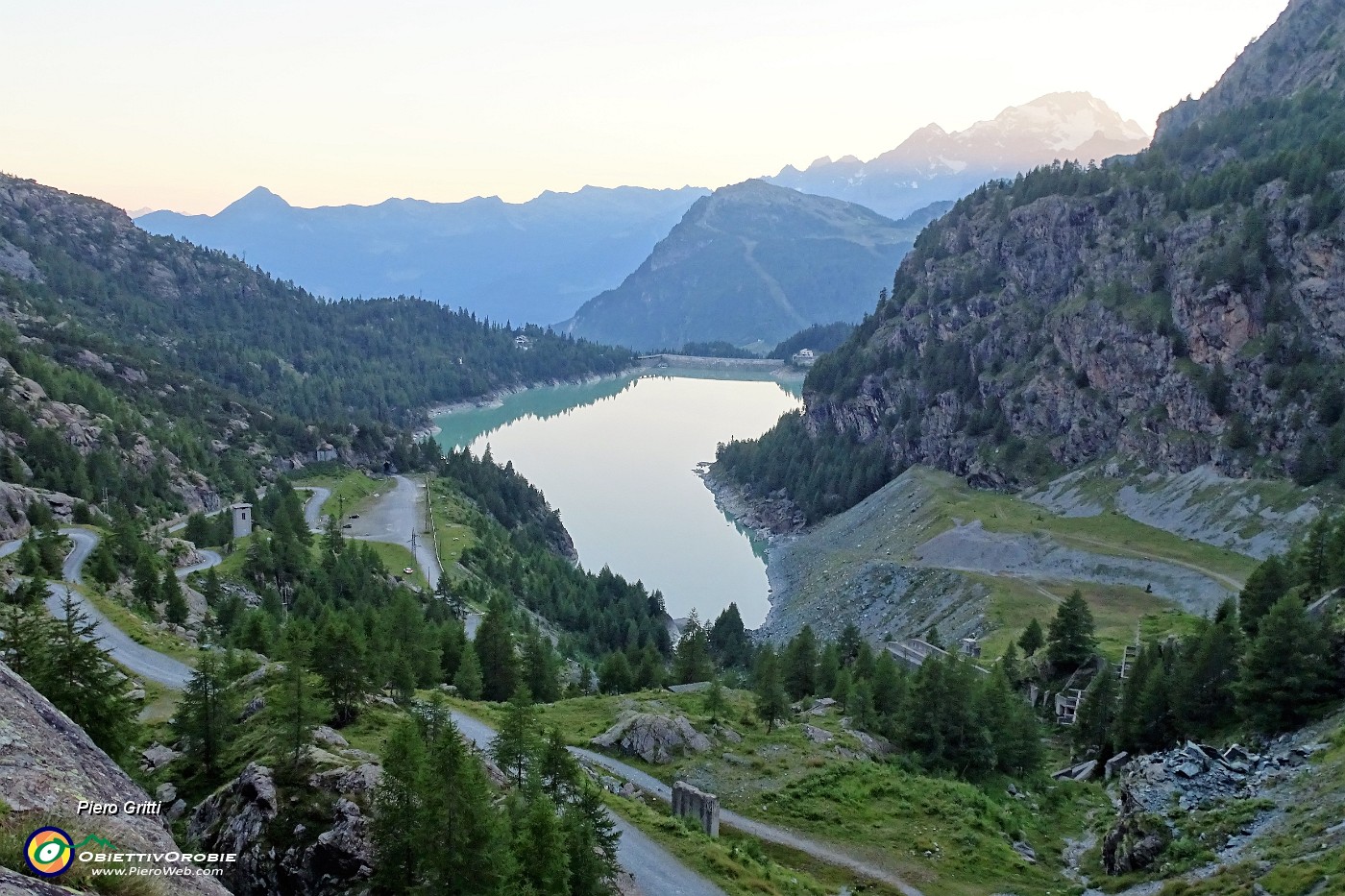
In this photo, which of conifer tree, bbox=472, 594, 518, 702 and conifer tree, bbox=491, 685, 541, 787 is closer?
conifer tree, bbox=491, 685, 541, 787

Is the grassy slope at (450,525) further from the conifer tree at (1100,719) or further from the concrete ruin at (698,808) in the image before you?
the concrete ruin at (698,808)

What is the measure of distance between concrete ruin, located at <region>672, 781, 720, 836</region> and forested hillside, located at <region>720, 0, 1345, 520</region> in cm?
8865

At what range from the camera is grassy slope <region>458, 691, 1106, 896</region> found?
32938mm

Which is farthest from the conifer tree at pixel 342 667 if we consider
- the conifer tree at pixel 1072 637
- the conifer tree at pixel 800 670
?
the conifer tree at pixel 1072 637

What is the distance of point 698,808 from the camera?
3278 centimetres

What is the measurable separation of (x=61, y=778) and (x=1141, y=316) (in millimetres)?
141783

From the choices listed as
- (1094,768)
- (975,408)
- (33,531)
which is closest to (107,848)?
(1094,768)

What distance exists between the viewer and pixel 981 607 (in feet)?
283

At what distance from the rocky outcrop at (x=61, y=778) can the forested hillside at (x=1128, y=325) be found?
108 m

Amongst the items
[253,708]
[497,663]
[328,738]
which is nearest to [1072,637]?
[497,663]

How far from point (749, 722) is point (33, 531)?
52.1 metres

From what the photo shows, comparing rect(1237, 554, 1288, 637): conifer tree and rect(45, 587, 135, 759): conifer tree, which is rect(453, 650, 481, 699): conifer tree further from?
rect(1237, 554, 1288, 637): conifer tree

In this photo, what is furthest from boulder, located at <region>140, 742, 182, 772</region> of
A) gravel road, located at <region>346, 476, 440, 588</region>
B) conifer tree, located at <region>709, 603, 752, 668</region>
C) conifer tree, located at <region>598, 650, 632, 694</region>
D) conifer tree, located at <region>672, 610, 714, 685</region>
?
gravel road, located at <region>346, 476, 440, 588</region>

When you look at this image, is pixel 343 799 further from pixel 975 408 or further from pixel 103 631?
pixel 975 408
